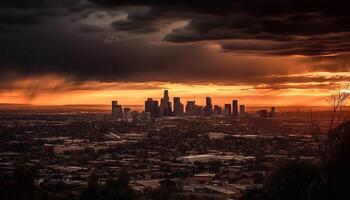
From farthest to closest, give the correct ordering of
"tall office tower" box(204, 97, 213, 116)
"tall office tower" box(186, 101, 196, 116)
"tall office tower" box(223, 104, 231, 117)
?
"tall office tower" box(186, 101, 196, 116) < "tall office tower" box(204, 97, 213, 116) < "tall office tower" box(223, 104, 231, 117)

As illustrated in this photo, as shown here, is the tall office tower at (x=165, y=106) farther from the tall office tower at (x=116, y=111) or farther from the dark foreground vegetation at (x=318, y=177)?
the dark foreground vegetation at (x=318, y=177)

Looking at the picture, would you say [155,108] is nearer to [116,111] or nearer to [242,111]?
[116,111]

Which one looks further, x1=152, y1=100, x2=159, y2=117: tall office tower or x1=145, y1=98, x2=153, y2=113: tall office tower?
x1=145, y1=98, x2=153, y2=113: tall office tower

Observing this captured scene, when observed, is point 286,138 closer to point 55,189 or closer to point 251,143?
point 251,143

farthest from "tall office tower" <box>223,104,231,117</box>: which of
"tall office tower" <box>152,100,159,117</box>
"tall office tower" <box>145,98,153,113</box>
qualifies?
"tall office tower" <box>145,98,153,113</box>

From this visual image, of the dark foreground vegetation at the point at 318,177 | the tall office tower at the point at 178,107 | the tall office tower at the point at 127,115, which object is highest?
the tall office tower at the point at 178,107

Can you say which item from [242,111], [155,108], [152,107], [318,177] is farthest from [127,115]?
[318,177]

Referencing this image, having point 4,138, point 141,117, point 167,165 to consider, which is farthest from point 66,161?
point 141,117

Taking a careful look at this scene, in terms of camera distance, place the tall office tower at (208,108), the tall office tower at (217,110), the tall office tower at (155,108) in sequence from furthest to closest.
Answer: the tall office tower at (155,108), the tall office tower at (217,110), the tall office tower at (208,108)

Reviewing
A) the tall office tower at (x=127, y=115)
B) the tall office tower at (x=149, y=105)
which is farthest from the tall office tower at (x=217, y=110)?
the tall office tower at (x=127, y=115)

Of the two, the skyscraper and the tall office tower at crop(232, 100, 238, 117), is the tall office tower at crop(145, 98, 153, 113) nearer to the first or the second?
the skyscraper

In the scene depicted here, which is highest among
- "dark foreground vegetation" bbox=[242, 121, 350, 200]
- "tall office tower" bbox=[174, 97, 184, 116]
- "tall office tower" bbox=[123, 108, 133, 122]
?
"tall office tower" bbox=[174, 97, 184, 116]

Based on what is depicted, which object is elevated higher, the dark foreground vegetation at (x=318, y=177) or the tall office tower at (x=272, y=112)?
the tall office tower at (x=272, y=112)
